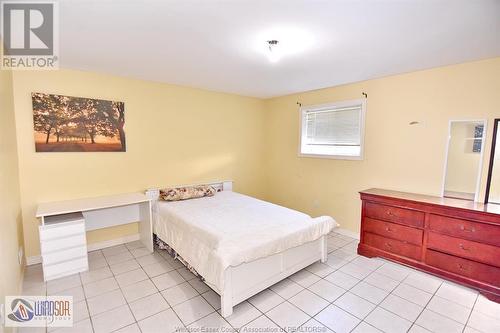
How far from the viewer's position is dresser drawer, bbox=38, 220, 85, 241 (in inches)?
99.0

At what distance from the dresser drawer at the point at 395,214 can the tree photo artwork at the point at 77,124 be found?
350 centimetres

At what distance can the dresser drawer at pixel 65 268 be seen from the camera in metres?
2.57

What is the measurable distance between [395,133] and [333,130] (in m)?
0.96

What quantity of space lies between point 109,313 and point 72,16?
2.42 m

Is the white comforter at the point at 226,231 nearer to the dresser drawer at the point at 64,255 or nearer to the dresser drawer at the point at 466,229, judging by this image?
the dresser drawer at the point at 64,255

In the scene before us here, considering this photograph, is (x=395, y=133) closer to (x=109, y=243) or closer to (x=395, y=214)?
(x=395, y=214)

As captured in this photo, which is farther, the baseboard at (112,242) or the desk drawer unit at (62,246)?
the baseboard at (112,242)

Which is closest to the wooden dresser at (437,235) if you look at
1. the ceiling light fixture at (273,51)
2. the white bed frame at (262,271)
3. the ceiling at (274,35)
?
the white bed frame at (262,271)

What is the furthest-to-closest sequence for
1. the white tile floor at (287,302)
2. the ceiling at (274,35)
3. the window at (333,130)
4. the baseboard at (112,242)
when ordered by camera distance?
the window at (333,130)
the baseboard at (112,242)
the white tile floor at (287,302)
the ceiling at (274,35)

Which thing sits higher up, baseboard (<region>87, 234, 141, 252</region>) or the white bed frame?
the white bed frame

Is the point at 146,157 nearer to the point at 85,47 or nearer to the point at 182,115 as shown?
the point at 182,115

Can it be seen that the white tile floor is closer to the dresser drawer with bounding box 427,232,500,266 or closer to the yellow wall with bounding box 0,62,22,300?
the dresser drawer with bounding box 427,232,500,266

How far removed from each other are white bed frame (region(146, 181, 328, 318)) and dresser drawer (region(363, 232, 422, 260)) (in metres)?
0.68

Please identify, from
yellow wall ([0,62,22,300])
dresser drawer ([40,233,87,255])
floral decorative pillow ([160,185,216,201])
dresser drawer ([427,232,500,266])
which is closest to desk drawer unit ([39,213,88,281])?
dresser drawer ([40,233,87,255])
